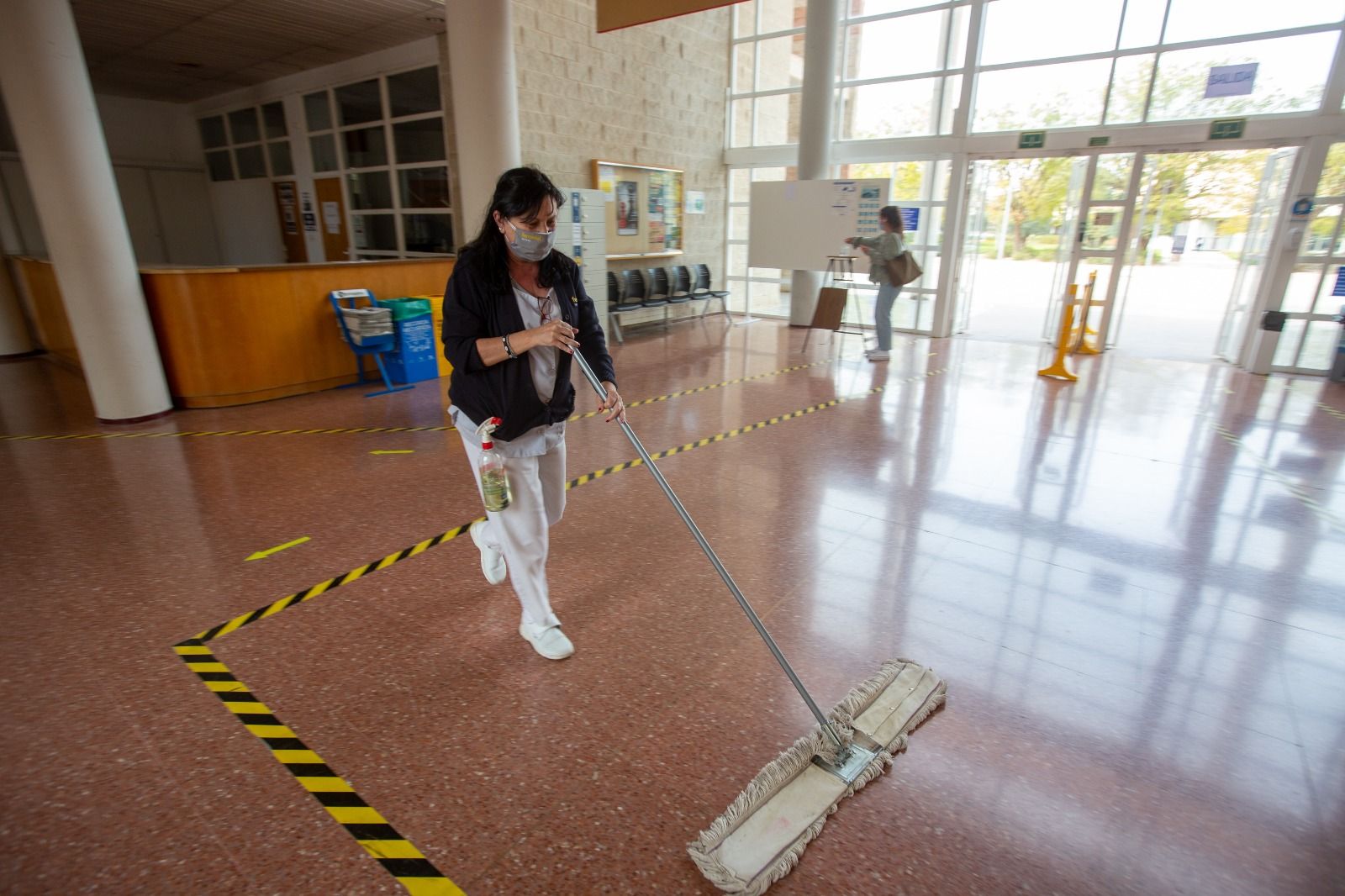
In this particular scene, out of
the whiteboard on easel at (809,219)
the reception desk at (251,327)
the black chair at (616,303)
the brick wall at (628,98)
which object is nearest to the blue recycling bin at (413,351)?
the reception desk at (251,327)

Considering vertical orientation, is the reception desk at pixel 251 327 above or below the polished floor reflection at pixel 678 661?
above

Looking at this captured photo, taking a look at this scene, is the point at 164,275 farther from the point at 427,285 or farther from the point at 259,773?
the point at 259,773

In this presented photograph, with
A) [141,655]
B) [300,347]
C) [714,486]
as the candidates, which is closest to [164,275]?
[300,347]

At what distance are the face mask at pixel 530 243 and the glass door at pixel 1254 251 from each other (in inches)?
347

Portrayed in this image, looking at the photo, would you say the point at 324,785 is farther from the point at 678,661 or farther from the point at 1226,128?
the point at 1226,128

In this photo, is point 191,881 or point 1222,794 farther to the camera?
point 1222,794

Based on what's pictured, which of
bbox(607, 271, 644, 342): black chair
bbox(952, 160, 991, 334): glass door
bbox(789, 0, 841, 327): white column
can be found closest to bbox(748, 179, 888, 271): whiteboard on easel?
bbox(789, 0, 841, 327): white column

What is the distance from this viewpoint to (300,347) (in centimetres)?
614

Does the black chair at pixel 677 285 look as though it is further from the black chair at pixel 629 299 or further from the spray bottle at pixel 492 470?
the spray bottle at pixel 492 470

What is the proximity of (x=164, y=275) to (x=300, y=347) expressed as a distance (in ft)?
3.74

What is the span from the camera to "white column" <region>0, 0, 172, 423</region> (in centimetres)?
440

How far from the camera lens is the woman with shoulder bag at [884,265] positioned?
741cm

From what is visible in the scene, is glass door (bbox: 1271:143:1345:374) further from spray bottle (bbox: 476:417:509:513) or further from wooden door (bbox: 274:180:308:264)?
wooden door (bbox: 274:180:308:264)

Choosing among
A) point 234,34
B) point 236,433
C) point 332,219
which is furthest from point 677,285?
point 236,433
